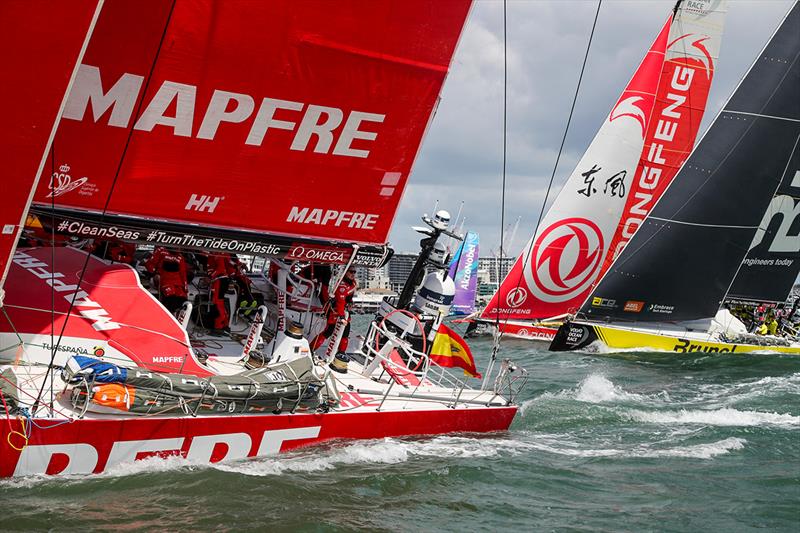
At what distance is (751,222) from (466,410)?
45.8 ft

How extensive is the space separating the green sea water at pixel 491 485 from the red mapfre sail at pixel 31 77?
2072 mm

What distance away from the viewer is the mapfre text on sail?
6699 mm

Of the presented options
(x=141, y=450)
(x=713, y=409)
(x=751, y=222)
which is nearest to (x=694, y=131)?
(x=751, y=222)

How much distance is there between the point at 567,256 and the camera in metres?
21.1

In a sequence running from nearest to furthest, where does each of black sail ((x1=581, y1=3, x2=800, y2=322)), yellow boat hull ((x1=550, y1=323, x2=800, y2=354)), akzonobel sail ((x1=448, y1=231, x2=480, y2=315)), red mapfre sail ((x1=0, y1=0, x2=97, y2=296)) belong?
1. red mapfre sail ((x1=0, y1=0, x2=97, y2=296))
2. black sail ((x1=581, y1=3, x2=800, y2=322))
3. yellow boat hull ((x1=550, y1=323, x2=800, y2=354))
4. akzonobel sail ((x1=448, y1=231, x2=480, y2=315))

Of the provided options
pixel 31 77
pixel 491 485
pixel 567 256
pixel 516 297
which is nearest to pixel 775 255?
pixel 567 256

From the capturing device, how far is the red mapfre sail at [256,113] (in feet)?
22.2

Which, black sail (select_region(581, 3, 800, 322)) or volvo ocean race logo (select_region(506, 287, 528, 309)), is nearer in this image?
black sail (select_region(581, 3, 800, 322))

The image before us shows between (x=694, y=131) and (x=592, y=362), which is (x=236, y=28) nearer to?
(x=592, y=362)

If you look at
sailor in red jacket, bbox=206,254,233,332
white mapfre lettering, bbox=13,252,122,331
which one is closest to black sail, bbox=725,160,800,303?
sailor in red jacket, bbox=206,254,233,332

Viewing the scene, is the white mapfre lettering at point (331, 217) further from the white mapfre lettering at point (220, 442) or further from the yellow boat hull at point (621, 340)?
the yellow boat hull at point (621, 340)

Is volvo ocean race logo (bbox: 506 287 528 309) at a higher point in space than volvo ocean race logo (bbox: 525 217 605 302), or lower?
lower

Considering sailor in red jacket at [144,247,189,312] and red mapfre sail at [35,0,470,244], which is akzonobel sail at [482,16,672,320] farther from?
sailor in red jacket at [144,247,189,312]

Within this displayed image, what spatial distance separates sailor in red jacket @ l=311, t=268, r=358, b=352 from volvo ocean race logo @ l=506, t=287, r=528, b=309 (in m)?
13.0
